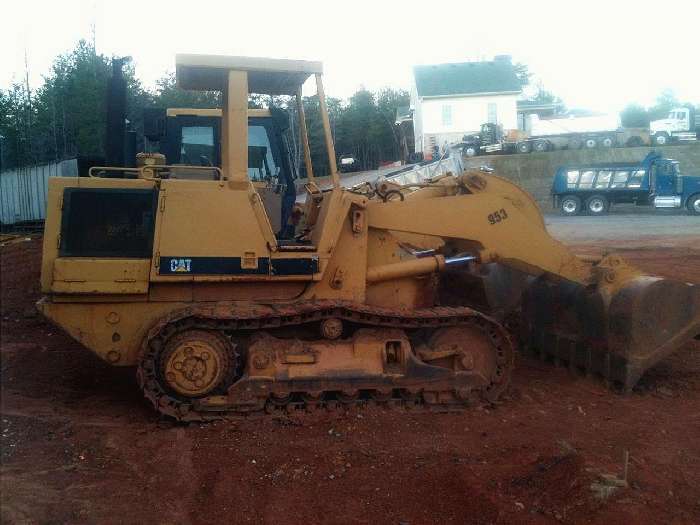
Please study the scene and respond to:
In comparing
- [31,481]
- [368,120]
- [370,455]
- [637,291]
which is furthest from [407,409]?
[368,120]

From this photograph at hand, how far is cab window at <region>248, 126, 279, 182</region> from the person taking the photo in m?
8.11

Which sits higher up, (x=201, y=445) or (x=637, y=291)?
(x=637, y=291)

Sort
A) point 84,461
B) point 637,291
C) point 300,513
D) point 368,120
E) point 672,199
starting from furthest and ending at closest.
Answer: point 368,120 < point 672,199 < point 637,291 < point 84,461 < point 300,513

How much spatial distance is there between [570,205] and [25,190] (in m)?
24.5

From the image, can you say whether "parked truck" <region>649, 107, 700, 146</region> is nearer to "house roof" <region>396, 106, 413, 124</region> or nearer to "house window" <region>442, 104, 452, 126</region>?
"house window" <region>442, 104, 452, 126</region>

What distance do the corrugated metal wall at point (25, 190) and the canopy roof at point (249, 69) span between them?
667 centimetres

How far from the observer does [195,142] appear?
8.55 m

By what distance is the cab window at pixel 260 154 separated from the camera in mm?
8109

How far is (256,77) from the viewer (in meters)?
6.57

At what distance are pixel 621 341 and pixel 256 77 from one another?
13.2 ft

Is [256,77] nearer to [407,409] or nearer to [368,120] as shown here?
[407,409]

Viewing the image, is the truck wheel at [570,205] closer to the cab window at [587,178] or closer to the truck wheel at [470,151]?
the cab window at [587,178]

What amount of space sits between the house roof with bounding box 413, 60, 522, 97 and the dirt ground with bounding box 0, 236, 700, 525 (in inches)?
1786

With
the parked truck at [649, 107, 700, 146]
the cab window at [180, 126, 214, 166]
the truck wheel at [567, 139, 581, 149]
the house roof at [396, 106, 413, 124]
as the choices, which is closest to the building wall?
the house roof at [396, 106, 413, 124]
